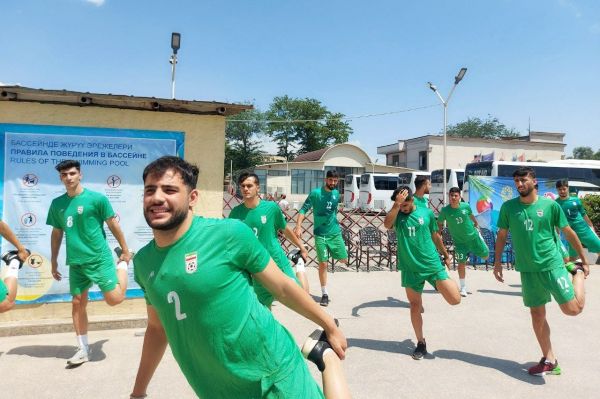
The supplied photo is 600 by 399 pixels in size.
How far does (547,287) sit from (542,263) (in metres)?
0.26

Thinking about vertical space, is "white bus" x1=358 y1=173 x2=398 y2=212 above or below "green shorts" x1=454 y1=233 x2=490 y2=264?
above

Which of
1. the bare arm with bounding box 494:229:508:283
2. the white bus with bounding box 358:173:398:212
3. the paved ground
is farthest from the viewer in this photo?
the white bus with bounding box 358:173:398:212

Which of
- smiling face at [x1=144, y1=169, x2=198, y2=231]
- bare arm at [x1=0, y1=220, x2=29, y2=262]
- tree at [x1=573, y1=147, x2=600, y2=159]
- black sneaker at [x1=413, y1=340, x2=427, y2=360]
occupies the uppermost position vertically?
tree at [x1=573, y1=147, x2=600, y2=159]

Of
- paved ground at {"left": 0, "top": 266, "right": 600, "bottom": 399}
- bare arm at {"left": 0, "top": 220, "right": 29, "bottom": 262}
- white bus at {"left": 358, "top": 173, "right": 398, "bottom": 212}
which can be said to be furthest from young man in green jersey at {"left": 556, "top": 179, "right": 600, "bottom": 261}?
white bus at {"left": 358, "top": 173, "right": 398, "bottom": 212}

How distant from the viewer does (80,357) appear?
15.4 feet

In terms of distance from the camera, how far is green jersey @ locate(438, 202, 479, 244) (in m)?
8.56

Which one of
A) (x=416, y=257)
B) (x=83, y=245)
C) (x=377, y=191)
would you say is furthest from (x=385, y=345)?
(x=377, y=191)

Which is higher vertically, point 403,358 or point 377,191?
point 377,191

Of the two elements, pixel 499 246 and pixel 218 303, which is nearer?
pixel 218 303

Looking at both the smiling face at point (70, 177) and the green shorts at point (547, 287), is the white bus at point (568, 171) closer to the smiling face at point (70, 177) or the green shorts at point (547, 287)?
the green shorts at point (547, 287)

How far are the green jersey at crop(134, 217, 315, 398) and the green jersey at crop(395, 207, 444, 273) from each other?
11.2 feet

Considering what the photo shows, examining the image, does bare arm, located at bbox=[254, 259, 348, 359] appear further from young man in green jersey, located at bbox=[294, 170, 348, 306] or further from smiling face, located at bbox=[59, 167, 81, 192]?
young man in green jersey, located at bbox=[294, 170, 348, 306]

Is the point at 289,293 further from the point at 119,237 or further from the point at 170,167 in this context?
the point at 119,237

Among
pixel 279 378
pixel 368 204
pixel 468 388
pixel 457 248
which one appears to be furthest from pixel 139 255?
pixel 368 204
